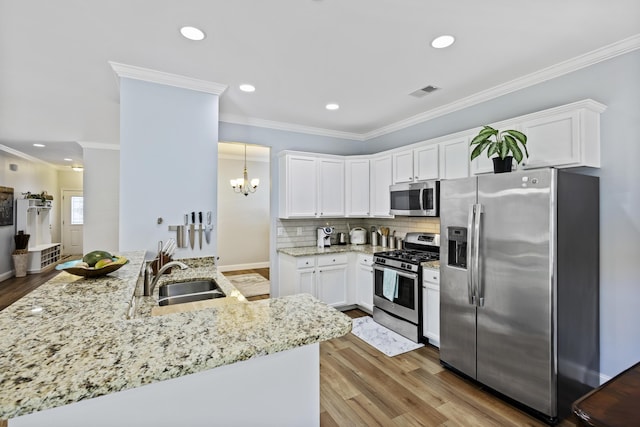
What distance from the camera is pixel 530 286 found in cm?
222

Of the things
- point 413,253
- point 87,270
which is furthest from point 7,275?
point 413,253

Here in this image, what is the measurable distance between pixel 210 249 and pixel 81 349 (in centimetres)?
243

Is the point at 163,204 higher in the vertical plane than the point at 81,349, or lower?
higher

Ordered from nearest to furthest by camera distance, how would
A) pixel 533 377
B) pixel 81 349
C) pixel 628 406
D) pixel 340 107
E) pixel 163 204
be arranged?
pixel 81 349 < pixel 628 406 < pixel 533 377 < pixel 163 204 < pixel 340 107

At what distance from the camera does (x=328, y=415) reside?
87.9 inches

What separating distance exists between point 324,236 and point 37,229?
7813 mm

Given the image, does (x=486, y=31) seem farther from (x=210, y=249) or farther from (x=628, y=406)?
(x=210, y=249)

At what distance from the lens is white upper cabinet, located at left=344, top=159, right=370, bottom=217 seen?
4.59 metres

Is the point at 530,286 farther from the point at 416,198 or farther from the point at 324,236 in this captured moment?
the point at 324,236

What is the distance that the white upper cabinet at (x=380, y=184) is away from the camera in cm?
428

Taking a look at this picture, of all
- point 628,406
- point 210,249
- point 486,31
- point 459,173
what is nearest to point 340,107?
point 459,173

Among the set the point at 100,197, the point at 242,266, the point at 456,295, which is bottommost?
the point at 242,266

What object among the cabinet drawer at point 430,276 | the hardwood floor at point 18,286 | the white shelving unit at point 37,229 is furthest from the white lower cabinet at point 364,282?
the white shelving unit at point 37,229

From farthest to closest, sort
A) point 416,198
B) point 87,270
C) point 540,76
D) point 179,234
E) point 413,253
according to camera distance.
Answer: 1. point 413,253
2. point 416,198
3. point 179,234
4. point 540,76
5. point 87,270
